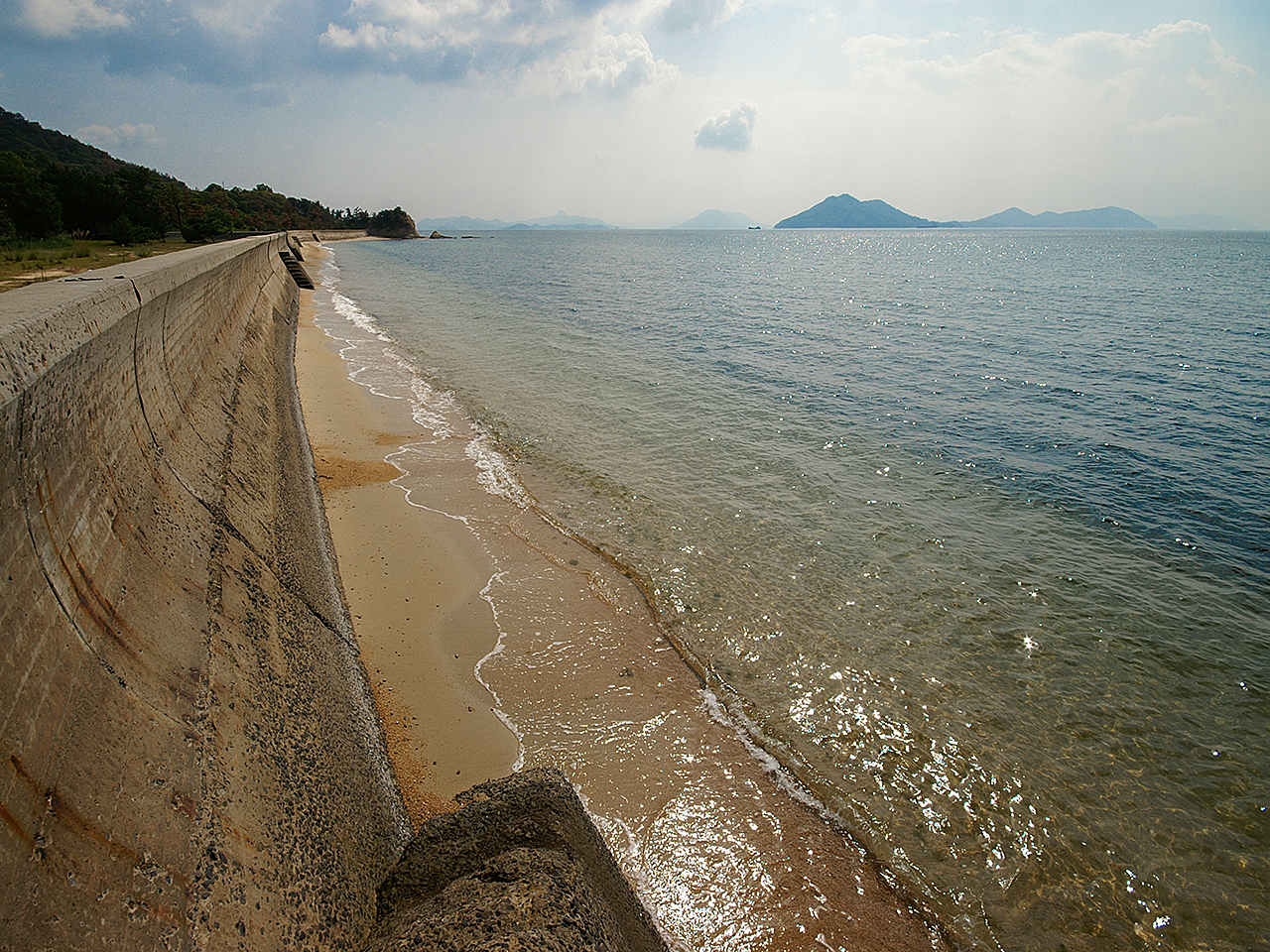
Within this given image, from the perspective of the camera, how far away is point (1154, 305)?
35438 millimetres

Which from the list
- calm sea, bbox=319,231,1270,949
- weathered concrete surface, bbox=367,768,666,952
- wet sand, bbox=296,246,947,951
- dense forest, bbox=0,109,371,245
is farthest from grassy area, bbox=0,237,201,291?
weathered concrete surface, bbox=367,768,666,952

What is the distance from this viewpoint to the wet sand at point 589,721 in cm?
407

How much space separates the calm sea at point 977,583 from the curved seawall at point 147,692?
3.68 meters

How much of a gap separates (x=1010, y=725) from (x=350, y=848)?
560 cm

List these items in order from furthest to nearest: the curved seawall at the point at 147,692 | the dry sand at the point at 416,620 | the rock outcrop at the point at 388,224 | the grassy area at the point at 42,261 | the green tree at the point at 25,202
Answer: the rock outcrop at the point at 388,224, the green tree at the point at 25,202, the grassy area at the point at 42,261, the dry sand at the point at 416,620, the curved seawall at the point at 147,692

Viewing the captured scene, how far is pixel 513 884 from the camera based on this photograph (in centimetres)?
252

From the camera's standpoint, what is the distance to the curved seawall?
2.07 m

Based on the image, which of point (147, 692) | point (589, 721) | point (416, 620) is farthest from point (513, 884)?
point (416, 620)

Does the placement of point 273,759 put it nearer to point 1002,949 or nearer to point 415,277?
point 1002,949

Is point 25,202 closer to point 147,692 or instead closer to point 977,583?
point 147,692

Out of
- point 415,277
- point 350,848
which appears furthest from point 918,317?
point 415,277

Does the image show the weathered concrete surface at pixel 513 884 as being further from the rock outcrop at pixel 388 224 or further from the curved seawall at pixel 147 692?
the rock outcrop at pixel 388 224

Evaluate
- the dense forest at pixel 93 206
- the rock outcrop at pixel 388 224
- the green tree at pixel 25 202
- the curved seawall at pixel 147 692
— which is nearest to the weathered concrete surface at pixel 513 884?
the curved seawall at pixel 147 692

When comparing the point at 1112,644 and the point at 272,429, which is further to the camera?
the point at 272,429
